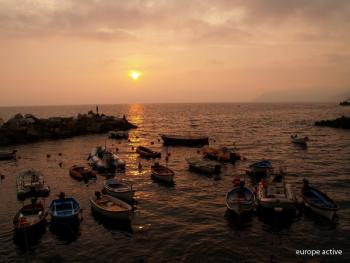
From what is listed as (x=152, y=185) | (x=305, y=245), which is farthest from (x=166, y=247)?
(x=152, y=185)

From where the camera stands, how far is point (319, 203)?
99.6 ft

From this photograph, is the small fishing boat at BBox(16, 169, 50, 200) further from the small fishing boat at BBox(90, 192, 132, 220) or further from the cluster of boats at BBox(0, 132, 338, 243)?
the small fishing boat at BBox(90, 192, 132, 220)

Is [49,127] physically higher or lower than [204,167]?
higher

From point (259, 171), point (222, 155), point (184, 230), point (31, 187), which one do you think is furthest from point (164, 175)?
point (222, 155)

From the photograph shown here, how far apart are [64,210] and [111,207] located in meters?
3.97

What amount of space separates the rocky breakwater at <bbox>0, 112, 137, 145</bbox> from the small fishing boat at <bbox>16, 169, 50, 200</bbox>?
A: 42.1m

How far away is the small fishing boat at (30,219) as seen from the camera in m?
26.1

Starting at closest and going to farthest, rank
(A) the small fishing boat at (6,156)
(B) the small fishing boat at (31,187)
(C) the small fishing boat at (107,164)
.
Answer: (B) the small fishing boat at (31,187) → (C) the small fishing boat at (107,164) → (A) the small fishing boat at (6,156)

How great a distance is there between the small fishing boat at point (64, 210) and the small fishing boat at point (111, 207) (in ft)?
6.46

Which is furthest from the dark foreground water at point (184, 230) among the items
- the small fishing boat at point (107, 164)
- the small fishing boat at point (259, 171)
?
the small fishing boat at point (107, 164)

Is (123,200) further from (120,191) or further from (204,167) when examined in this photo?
(204,167)

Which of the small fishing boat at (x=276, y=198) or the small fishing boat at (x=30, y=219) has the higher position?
the small fishing boat at (x=276, y=198)

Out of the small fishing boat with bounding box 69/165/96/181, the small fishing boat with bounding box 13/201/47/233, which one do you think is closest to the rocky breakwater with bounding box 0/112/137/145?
the small fishing boat with bounding box 69/165/96/181

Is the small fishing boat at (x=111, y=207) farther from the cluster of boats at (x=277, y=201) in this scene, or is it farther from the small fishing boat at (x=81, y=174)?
the small fishing boat at (x=81, y=174)
